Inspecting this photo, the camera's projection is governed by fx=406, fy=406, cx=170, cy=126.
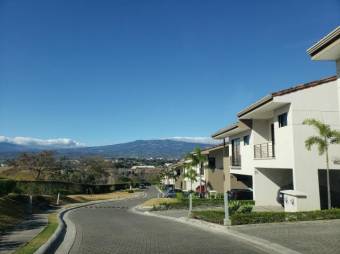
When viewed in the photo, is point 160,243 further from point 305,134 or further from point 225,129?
point 225,129

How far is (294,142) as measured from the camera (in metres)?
23.0

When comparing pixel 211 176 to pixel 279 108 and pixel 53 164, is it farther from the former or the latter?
pixel 53 164

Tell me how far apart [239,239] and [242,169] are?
20464mm

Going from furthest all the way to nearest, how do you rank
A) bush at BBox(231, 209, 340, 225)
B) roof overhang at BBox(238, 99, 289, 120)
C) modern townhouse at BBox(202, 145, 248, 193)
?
modern townhouse at BBox(202, 145, 248, 193) → roof overhang at BBox(238, 99, 289, 120) → bush at BBox(231, 209, 340, 225)

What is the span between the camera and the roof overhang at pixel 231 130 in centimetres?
3316

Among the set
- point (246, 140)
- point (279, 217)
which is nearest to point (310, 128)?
point (279, 217)

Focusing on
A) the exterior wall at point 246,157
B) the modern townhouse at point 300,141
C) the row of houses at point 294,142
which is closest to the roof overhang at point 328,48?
the row of houses at point 294,142

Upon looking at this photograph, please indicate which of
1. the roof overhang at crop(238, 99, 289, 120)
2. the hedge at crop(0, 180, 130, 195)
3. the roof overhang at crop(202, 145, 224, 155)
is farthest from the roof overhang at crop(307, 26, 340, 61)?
the roof overhang at crop(202, 145, 224, 155)

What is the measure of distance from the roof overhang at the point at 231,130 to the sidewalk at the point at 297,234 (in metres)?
15.6

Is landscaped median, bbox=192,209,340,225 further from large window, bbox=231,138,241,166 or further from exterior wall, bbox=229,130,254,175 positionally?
large window, bbox=231,138,241,166

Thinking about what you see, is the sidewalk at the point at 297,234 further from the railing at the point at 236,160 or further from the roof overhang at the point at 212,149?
the roof overhang at the point at 212,149

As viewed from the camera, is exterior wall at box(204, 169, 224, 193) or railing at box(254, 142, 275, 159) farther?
exterior wall at box(204, 169, 224, 193)

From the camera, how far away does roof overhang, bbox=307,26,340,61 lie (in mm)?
14305

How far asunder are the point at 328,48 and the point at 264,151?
1552 cm
